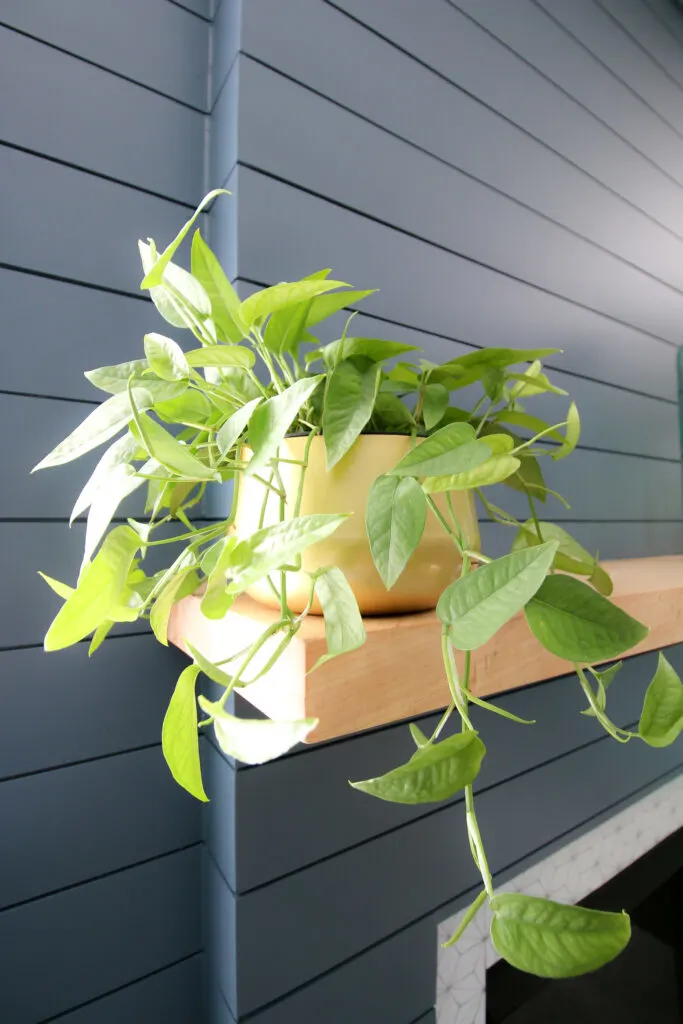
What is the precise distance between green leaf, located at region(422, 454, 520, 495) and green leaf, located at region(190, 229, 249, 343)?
0.17 m

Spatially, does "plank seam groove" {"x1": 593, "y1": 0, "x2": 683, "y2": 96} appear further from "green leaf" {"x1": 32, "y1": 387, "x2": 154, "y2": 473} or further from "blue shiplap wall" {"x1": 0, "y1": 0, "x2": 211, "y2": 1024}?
"green leaf" {"x1": 32, "y1": 387, "x2": 154, "y2": 473}

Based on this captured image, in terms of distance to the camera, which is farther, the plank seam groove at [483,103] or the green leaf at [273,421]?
the plank seam groove at [483,103]

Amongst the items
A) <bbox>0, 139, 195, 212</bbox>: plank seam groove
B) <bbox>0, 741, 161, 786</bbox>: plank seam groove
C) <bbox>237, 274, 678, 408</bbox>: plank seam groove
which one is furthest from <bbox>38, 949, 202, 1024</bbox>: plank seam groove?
<bbox>0, 139, 195, 212</bbox>: plank seam groove

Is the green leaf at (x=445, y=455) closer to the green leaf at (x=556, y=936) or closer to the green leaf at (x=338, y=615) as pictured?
the green leaf at (x=338, y=615)

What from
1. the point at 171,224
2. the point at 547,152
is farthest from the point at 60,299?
the point at 547,152

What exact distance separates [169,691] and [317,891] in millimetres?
313

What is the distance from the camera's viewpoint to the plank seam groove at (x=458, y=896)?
66 cm

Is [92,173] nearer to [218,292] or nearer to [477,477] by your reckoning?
[218,292]

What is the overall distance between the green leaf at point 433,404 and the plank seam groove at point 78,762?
46cm

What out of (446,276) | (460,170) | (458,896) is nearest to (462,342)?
(446,276)

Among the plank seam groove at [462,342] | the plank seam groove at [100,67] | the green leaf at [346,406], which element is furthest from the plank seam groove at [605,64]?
the green leaf at [346,406]

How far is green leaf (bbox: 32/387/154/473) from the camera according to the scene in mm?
342

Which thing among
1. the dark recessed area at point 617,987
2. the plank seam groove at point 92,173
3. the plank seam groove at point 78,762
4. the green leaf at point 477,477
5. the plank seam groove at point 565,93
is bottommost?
the dark recessed area at point 617,987

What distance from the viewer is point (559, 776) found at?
39.4 inches
